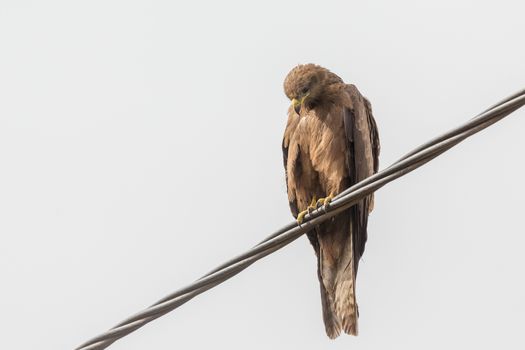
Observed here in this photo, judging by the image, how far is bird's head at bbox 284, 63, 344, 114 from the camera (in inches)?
312

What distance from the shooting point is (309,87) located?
7.93 metres

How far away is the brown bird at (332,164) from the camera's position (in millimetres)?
7617

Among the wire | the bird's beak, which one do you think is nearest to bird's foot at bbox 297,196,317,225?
the bird's beak

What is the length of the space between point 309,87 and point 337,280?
1540mm

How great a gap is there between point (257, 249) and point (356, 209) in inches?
96.0

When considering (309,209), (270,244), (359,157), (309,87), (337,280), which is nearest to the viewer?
(270,244)

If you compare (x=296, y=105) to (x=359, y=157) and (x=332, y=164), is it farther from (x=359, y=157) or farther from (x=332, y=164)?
(x=359, y=157)

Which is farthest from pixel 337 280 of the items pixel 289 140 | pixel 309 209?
pixel 289 140

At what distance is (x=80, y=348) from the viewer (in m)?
4.89

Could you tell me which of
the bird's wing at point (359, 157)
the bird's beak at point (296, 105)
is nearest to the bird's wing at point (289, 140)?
the bird's beak at point (296, 105)

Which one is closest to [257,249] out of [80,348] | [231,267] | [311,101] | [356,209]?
[231,267]

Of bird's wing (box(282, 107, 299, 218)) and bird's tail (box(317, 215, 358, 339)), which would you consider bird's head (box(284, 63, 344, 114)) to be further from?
bird's tail (box(317, 215, 358, 339))

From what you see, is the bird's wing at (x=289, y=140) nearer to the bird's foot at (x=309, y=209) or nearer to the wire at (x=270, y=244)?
the bird's foot at (x=309, y=209)

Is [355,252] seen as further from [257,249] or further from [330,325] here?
[257,249]
